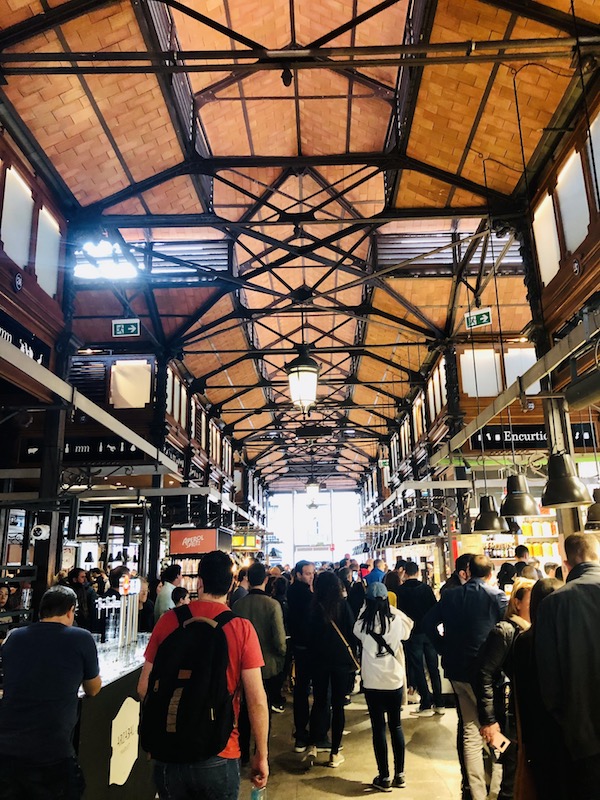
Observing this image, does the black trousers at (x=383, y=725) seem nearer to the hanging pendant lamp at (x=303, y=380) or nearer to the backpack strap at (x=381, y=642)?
the backpack strap at (x=381, y=642)

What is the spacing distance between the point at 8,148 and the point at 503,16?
548 cm

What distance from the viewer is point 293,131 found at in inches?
420

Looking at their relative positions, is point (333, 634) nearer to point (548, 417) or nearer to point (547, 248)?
point (548, 417)

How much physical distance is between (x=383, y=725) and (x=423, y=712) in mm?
2647

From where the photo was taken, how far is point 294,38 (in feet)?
28.2

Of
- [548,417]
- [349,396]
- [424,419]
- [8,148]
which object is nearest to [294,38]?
[8,148]

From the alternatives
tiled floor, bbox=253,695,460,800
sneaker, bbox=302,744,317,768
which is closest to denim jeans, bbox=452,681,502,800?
tiled floor, bbox=253,695,460,800

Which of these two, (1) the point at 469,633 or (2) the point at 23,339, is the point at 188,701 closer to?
(1) the point at 469,633

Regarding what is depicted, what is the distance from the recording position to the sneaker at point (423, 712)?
24.7 ft

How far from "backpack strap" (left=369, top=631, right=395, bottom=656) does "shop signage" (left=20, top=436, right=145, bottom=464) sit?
839cm

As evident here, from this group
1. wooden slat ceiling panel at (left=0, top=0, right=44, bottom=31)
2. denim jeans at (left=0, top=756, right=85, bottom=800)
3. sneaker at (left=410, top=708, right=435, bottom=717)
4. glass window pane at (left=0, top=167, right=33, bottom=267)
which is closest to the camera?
denim jeans at (left=0, top=756, right=85, bottom=800)

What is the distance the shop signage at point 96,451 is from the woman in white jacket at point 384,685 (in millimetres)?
8419

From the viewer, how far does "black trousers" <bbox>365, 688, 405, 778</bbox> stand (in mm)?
5273

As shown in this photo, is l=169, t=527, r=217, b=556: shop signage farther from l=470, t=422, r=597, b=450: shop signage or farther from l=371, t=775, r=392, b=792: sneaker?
l=371, t=775, r=392, b=792: sneaker
